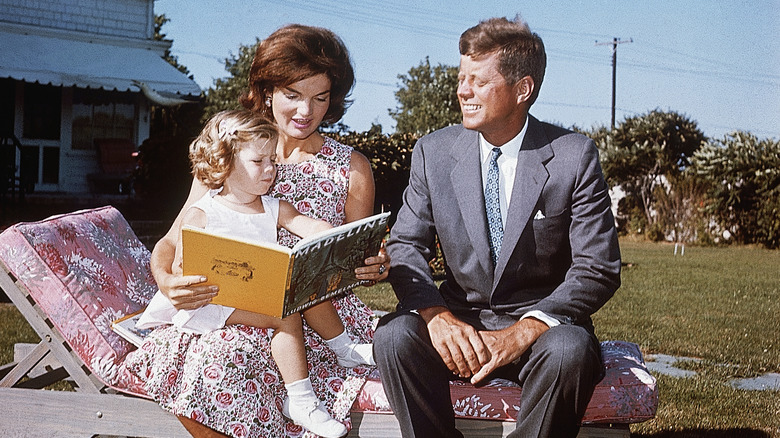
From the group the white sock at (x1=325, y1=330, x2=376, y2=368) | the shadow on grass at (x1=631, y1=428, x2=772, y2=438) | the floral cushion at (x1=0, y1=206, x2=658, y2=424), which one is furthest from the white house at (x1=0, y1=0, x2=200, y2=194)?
the shadow on grass at (x1=631, y1=428, x2=772, y2=438)

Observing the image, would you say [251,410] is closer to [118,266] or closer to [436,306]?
[436,306]

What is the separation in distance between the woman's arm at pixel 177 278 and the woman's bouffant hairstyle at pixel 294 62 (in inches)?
21.4

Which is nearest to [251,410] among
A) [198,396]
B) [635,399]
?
[198,396]

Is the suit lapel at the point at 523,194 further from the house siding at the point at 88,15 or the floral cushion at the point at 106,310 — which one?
the house siding at the point at 88,15

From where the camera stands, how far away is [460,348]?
299cm

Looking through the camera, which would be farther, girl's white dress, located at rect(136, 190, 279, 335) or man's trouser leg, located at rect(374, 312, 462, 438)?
girl's white dress, located at rect(136, 190, 279, 335)

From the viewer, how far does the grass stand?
16.0 ft

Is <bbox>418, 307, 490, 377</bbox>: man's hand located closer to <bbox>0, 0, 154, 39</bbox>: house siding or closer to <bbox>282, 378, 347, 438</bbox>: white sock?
<bbox>282, 378, 347, 438</bbox>: white sock

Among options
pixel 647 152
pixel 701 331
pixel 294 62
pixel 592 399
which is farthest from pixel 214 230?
pixel 647 152

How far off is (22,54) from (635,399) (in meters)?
15.6

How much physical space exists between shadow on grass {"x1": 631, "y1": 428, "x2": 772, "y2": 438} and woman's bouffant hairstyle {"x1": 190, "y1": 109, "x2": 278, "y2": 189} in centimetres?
278

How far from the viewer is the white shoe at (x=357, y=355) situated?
344cm

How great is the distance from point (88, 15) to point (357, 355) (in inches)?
652

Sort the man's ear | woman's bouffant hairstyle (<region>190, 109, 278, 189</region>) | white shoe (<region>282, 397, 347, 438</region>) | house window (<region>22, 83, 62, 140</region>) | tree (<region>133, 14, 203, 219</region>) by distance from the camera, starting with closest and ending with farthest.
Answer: white shoe (<region>282, 397, 347, 438</region>)
woman's bouffant hairstyle (<region>190, 109, 278, 189</region>)
the man's ear
tree (<region>133, 14, 203, 219</region>)
house window (<region>22, 83, 62, 140</region>)
